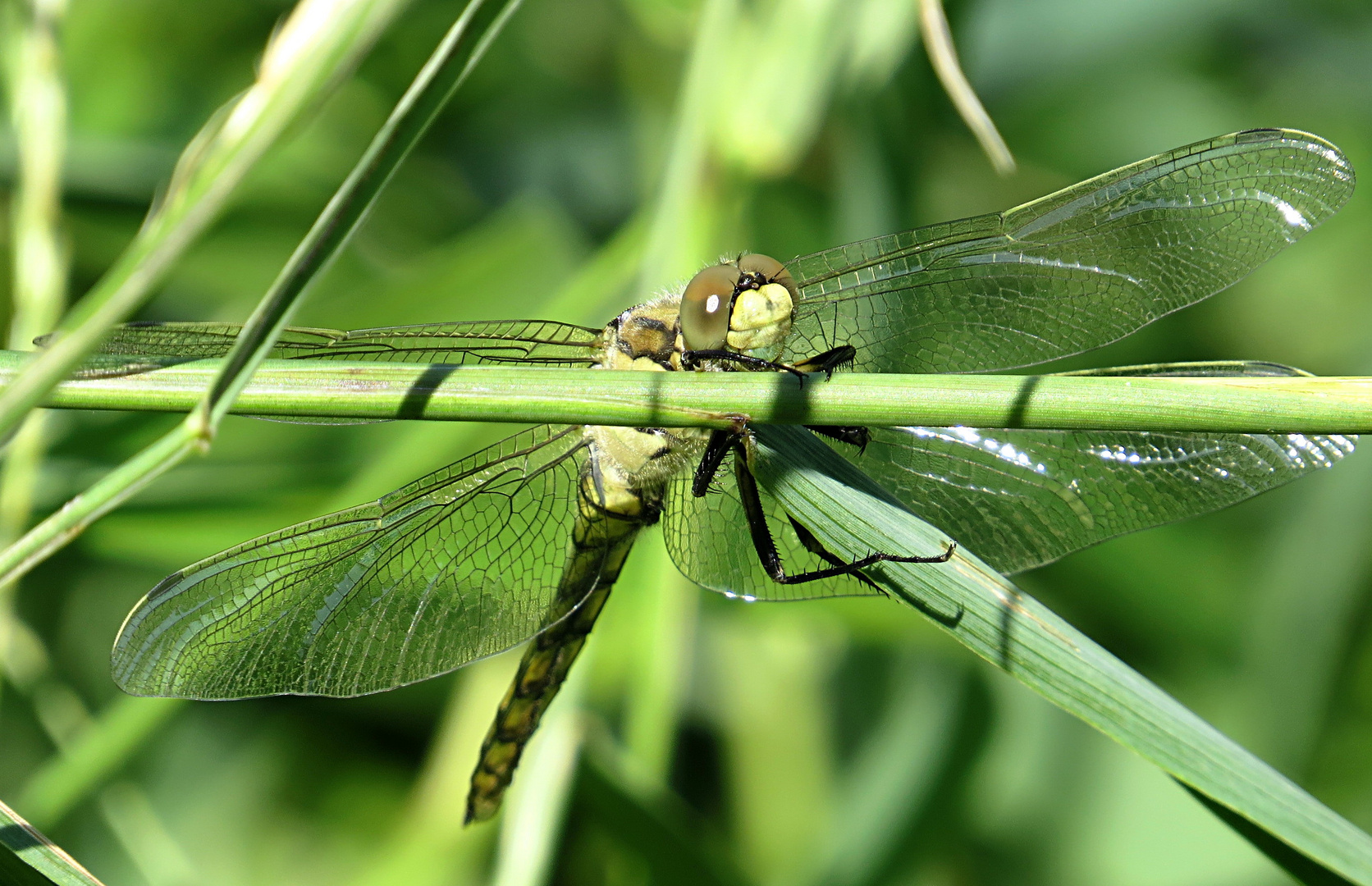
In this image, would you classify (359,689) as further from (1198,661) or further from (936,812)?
(1198,661)

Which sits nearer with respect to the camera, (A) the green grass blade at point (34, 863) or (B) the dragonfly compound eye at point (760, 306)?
(A) the green grass blade at point (34, 863)

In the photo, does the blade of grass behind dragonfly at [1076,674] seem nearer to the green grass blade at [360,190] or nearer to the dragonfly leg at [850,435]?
the dragonfly leg at [850,435]

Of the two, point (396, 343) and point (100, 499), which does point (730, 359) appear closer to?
point (396, 343)

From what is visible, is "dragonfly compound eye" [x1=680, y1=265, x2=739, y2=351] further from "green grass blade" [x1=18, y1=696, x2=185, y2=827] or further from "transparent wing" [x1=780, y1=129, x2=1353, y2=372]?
"green grass blade" [x1=18, y1=696, x2=185, y2=827]

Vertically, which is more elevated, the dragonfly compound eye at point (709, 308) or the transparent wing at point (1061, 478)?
the dragonfly compound eye at point (709, 308)

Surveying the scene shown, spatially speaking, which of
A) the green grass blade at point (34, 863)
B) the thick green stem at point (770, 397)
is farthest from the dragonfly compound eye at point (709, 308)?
the green grass blade at point (34, 863)
